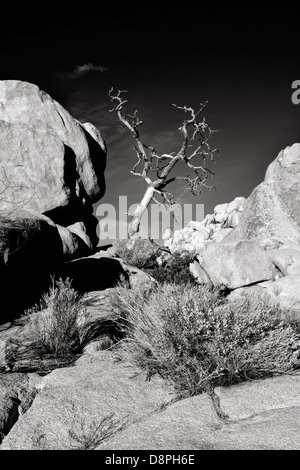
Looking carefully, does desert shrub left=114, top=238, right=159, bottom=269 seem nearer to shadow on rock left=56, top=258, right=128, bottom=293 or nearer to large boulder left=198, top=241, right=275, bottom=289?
large boulder left=198, top=241, right=275, bottom=289

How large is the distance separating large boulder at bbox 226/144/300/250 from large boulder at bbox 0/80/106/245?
6.93 metres

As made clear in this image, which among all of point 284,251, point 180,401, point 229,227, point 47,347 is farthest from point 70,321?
point 229,227

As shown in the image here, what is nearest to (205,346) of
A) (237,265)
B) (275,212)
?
(237,265)

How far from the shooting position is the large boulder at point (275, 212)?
50.5ft

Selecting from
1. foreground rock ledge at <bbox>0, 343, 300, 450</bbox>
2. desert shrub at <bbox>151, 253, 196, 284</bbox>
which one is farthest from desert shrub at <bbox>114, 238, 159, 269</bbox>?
foreground rock ledge at <bbox>0, 343, 300, 450</bbox>

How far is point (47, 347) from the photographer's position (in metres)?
5.13

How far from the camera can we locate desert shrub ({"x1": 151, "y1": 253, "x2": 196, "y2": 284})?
12312mm

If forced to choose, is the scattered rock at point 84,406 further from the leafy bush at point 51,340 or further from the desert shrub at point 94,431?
the leafy bush at point 51,340

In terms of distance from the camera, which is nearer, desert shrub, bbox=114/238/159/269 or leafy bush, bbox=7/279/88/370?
leafy bush, bbox=7/279/88/370

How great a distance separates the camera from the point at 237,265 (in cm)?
1291

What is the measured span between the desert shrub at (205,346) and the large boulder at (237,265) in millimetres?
8336

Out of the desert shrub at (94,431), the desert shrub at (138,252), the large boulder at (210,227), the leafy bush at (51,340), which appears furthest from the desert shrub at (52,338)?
the large boulder at (210,227)

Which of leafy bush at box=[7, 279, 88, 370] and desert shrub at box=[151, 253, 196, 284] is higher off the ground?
desert shrub at box=[151, 253, 196, 284]

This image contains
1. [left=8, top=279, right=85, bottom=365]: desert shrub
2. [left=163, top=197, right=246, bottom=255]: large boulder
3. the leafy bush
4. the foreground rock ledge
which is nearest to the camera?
the foreground rock ledge
